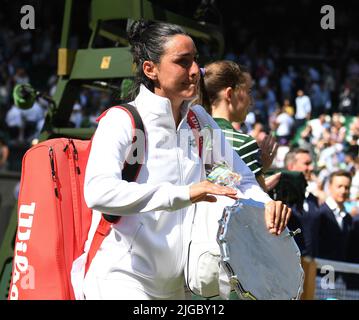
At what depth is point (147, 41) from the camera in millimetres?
3727

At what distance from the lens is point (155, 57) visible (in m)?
3.67

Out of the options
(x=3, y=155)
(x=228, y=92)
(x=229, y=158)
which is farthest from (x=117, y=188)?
(x=3, y=155)

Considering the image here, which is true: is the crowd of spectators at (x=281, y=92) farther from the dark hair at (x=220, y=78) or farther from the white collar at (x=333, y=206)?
the dark hair at (x=220, y=78)

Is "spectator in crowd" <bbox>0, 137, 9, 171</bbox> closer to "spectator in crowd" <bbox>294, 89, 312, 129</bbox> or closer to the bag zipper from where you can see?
"spectator in crowd" <bbox>294, 89, 312, 129</bbox>

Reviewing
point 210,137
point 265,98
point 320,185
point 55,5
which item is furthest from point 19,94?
point 55,5

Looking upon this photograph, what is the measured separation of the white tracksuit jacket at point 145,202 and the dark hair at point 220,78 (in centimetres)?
129

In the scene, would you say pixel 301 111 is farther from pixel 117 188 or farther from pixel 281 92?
pixel 117 188

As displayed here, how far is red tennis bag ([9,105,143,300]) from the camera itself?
3881 mm

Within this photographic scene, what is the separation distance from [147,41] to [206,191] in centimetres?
83

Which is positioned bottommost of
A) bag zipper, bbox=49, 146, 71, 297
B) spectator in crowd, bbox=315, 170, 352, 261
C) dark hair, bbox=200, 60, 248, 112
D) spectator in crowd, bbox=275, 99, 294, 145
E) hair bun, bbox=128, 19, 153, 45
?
spectator in crowd, bbox=315, 170, 352, 261

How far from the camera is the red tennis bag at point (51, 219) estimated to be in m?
3.88

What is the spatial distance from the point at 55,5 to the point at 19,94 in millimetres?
22501

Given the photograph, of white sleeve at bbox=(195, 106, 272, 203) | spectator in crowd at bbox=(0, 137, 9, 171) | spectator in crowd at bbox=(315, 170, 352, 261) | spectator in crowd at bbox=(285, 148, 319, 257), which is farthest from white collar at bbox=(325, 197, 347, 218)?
spectator in crowd at bbox=(0, 137, 9, 171)

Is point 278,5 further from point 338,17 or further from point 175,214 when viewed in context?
point 175,214
